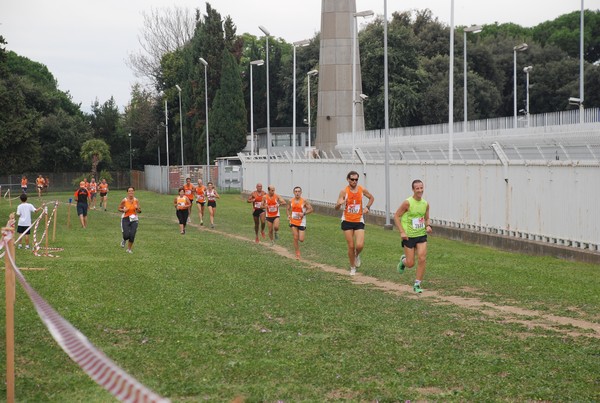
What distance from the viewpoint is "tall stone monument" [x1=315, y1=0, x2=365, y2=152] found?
198ft

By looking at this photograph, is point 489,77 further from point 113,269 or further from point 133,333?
point 133,333

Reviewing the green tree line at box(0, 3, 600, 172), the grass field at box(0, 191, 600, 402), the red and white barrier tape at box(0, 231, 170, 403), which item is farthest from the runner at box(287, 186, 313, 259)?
the green tree line at box(0, 3, 600, 172)

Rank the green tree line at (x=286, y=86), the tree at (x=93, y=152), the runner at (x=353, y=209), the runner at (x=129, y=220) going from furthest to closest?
the tree at (x=93, y=152) → the green tree line at (x=286, y=86) → the runner at (x=129, y=220) → the runner at (x=353, y=209)

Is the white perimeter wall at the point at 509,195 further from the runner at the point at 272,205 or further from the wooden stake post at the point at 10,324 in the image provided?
the wooden stake post at the point at 10,324

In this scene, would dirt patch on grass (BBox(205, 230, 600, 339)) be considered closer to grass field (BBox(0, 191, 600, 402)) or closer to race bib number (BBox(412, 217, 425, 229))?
grass field (BBox(0, 191, 600, 402))

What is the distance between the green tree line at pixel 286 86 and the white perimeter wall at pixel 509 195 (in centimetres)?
4039

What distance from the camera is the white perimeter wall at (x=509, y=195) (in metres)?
25.2

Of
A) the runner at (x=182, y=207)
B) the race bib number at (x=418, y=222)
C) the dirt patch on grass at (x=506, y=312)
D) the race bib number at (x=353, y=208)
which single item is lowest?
the dirt patch on grass at (x=506, y=312)

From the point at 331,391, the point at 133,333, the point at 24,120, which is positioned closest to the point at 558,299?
the point at 133,333

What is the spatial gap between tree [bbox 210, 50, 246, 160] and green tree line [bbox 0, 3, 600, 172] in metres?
0.09

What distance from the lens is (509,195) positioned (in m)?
29.9

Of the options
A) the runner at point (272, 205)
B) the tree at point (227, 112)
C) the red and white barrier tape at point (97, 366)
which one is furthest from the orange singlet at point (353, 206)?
the tree at point (227, 112)

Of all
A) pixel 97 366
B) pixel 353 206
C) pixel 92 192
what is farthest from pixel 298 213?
pixel 92 192

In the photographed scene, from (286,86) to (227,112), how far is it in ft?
57.9
